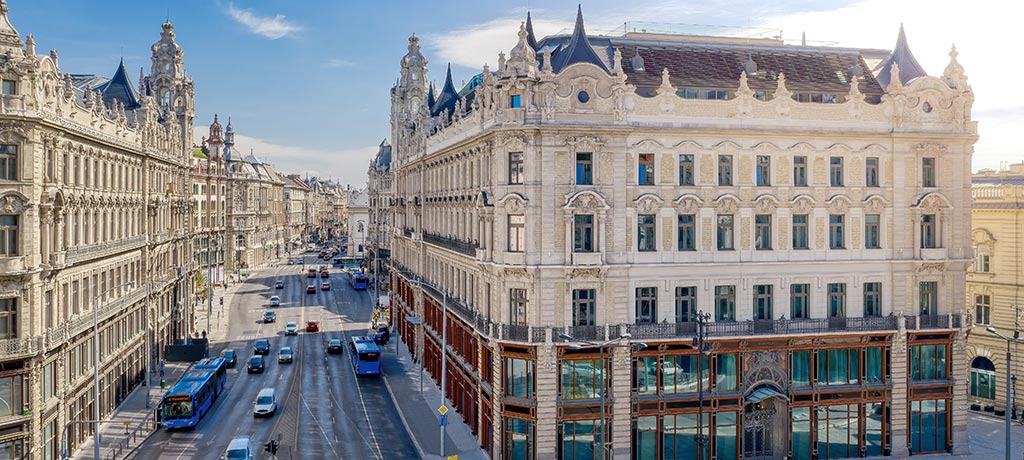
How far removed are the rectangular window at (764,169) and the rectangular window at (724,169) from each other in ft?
5.58

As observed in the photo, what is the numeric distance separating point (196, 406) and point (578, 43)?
3330 cm

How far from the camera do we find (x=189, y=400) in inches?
1932

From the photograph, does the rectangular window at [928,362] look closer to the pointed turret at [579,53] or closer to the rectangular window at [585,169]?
the rectangular window at [585,169]

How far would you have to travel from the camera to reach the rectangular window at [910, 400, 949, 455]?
1726 inches

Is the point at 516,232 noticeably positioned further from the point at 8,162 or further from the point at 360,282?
the point at 360,282

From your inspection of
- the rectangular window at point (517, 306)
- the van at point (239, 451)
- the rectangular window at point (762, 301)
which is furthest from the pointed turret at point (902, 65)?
the van at point (239, 451)

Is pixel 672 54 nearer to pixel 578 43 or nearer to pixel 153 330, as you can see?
pixel 578 43

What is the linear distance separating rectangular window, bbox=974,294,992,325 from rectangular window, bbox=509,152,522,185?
3765 cm

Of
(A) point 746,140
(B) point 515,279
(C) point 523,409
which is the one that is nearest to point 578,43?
(A) point 746,140

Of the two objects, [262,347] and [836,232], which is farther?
[262,347]

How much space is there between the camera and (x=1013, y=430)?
5006cm

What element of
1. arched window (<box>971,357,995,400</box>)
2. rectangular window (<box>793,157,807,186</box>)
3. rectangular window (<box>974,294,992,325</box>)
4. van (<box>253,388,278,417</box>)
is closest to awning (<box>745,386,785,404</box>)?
rectangular window (<box>793,157,807,186</box>)

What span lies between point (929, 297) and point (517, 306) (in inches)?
949

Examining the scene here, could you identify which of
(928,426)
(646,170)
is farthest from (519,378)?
(928,426)
